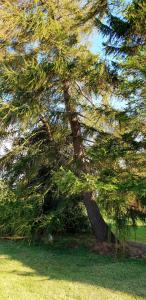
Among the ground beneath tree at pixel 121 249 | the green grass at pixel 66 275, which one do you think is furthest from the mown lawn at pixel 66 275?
the ground beneath tree at pixel 121 249

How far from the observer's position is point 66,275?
8164mm

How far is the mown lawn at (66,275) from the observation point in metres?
6.42

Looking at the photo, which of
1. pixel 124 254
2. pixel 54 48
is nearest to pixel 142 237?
pixel 124 254

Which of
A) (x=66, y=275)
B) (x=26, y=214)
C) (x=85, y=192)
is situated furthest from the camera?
(x=85, y=192)

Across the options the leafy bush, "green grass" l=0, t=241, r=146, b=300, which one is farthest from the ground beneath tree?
the leafy bush

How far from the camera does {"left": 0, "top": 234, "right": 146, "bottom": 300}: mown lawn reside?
6.42m

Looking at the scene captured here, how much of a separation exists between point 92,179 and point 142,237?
8.54 meters

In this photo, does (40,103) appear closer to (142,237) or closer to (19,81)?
(19,81)

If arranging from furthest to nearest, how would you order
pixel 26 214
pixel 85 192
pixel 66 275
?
pixel 85 192 < pixel 26 214 < pixel 66 275

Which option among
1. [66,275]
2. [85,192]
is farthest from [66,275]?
[85,192]

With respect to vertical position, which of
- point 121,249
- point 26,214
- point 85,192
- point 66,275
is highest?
point 85,192

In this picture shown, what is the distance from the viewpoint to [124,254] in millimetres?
10539

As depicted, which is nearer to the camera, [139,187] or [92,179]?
[139,187]

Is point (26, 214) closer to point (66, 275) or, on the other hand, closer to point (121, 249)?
point (121, 249)
